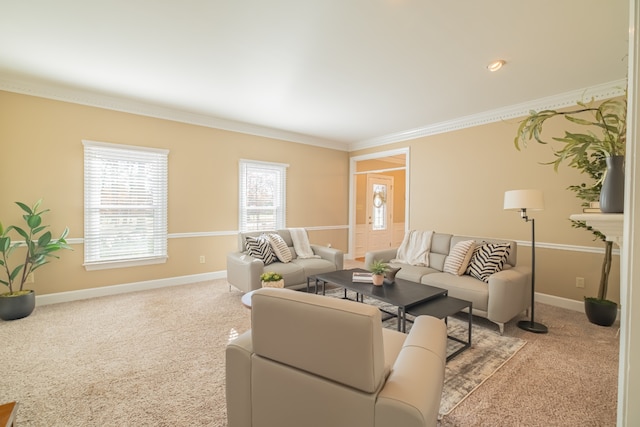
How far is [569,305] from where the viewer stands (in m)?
3.62

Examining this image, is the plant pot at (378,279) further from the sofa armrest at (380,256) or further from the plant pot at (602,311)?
the plant pot at (602,311)

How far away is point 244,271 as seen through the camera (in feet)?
12.1

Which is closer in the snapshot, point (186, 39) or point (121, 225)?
point (186, 39)

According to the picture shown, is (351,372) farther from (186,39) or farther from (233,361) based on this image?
(186,39)

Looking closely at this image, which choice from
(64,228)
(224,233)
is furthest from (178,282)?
(64,228)

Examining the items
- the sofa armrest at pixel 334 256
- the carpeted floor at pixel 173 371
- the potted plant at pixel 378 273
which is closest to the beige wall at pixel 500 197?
the carpeted floor at pixel 173 371

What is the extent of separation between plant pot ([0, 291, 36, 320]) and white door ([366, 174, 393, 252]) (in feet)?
19.8

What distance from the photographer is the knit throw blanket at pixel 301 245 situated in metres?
4.45

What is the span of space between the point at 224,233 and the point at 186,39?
3142 millimetres

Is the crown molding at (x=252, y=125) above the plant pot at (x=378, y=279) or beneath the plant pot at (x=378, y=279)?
above

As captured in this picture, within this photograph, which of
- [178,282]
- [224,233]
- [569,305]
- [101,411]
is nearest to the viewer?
[101,411]

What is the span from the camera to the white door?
7.25m

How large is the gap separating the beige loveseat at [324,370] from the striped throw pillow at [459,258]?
2321 millimetres

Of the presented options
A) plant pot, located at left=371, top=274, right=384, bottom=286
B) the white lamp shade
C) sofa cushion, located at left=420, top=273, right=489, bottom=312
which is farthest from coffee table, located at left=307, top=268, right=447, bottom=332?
the white lamp shade
